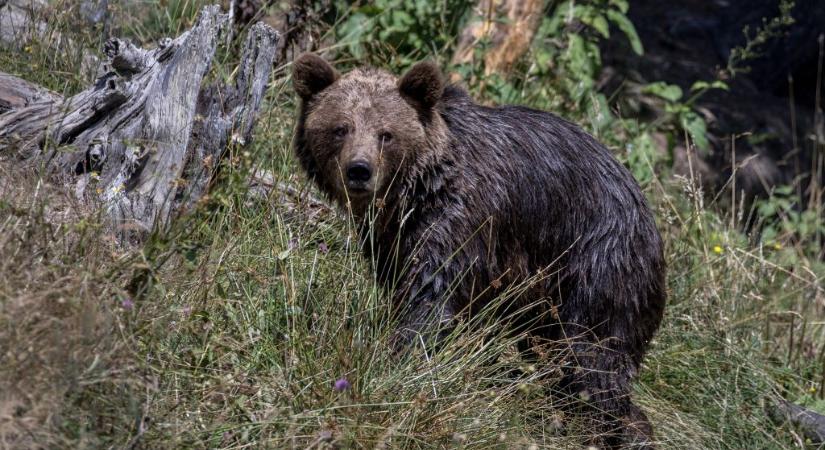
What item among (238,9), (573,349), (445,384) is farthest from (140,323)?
(238,9)

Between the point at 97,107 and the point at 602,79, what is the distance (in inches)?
264

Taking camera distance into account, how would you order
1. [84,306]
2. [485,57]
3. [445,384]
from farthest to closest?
1. [485,57]
2. [445,384]
3. [84,306]

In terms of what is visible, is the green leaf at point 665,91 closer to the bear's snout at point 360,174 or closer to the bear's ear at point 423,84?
the bear's ear at point 423,84

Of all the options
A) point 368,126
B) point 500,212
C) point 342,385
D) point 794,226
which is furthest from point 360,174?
point 794,226

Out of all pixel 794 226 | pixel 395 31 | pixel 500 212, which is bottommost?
pixel 794 226

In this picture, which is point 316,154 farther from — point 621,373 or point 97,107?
point 621,373

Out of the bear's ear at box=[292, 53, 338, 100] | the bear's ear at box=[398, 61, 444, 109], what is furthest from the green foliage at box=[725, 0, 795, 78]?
the bear's ear at box=[292, 53, 338, 100]

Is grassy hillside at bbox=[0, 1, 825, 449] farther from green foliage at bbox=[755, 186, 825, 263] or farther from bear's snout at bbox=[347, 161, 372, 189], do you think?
green foliage at bbox=[755, 186, 825, 263]

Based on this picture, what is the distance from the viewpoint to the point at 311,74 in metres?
5.75

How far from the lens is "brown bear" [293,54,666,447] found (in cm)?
544

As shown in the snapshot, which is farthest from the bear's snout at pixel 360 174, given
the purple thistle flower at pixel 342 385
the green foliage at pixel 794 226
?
the green foliage at pixel 794 226

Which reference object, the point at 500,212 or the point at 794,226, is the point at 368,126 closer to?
the point at 500,212

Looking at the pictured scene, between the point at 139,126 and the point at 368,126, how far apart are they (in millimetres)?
1171

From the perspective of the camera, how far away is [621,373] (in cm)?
557
